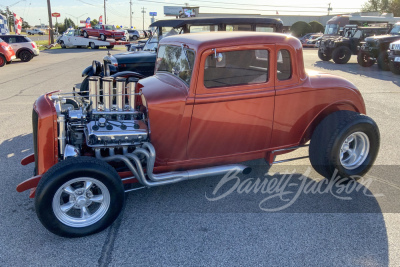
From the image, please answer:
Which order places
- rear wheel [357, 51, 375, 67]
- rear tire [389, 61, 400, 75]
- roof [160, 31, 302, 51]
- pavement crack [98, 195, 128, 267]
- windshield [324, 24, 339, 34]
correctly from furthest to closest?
windshield [324, 24, 339, 34] → rear wheel [357, 51, 375, 67] → rear tire [389, 61, 400, 75] → roof [160, 31, 302, 51] → pavement crack [98, 195, 128, 267]

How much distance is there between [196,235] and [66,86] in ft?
30.0

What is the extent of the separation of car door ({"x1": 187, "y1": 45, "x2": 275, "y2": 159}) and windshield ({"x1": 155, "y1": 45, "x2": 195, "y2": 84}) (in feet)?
0.63

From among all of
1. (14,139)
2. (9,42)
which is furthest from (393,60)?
(9,42)

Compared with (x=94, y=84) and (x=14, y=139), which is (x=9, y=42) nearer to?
(x=14, y=139)

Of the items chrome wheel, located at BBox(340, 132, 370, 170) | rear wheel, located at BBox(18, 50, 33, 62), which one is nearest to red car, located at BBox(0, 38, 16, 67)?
rear wheel, located at BBox(18, 50, 33, 62)

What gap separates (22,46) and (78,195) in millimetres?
18941

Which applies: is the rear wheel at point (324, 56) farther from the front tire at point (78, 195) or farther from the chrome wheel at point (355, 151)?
the front tire at point (78, 195)

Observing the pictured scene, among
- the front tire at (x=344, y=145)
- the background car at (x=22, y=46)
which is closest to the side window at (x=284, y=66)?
the front tire at (x=344, y=145)

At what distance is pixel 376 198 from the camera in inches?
149

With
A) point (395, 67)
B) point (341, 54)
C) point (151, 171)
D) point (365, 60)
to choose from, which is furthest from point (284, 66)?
point (341, 54)

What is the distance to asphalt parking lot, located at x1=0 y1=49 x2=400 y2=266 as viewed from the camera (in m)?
2.81

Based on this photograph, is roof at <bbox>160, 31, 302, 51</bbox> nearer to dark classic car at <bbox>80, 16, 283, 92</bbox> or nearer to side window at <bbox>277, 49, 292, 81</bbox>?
side window at <bbox>277, 49, 292, 81</bbox>

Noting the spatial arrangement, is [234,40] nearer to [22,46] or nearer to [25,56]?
[22,46]

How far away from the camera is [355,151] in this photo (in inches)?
166
